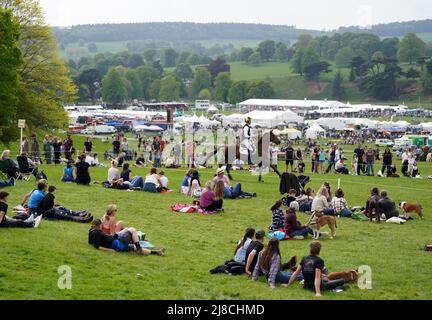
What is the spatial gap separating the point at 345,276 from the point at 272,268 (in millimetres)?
1392

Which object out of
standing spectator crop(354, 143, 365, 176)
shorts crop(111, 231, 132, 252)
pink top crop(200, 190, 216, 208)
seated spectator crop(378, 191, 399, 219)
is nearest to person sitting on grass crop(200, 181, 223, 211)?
pink top crop(200, 190, 216, 208)

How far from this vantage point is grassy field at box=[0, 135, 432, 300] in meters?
12.3

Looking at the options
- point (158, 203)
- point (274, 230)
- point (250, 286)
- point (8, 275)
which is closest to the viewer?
point (8, 275)

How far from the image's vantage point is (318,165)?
1441 inches

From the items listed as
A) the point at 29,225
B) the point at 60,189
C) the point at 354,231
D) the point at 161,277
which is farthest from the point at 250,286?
the point at 60,189

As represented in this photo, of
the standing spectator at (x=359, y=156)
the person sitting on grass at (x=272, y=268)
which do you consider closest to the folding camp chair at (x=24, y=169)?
the person sitting on grass at (x=272, y=268)

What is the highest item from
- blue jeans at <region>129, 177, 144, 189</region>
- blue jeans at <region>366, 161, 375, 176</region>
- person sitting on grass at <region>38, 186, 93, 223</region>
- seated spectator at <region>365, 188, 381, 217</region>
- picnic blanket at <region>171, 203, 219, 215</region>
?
person sitting on grass at <region>38, 186, 93, 223</region>

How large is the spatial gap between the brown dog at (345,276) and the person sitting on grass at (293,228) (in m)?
4.31

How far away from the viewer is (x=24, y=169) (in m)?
25.1

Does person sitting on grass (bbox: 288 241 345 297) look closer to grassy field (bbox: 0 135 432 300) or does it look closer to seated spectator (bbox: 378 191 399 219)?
grassy field (bbox: 0 135 432 300)

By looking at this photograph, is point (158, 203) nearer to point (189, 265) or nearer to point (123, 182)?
point (123, 182)

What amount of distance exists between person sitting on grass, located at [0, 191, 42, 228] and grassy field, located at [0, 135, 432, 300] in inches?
10.0
